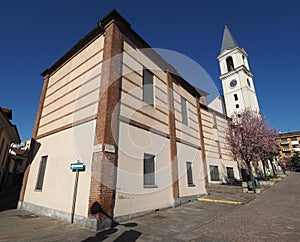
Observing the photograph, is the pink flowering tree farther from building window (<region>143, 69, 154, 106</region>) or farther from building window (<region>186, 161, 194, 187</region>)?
building window (<region>143, 69, 154, 106</region>)

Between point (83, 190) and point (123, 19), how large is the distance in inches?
319

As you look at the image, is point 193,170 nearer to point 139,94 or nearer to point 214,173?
point 139,94

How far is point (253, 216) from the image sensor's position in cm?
704

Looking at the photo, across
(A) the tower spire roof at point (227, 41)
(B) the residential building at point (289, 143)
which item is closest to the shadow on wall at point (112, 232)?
(A) the tower spire roof at point (227, 41)

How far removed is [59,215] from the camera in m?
7.12

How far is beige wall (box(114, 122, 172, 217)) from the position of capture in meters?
6.87

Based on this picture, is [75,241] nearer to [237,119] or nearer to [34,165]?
[34,165]

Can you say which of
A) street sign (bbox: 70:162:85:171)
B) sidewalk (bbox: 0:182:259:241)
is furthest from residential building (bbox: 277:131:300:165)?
street sign (bbox: 70:162:85:171)

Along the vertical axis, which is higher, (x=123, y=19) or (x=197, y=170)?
(x=123, y=19)

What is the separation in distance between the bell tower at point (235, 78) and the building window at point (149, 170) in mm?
34046

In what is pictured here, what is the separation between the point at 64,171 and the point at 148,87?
20.0 feet

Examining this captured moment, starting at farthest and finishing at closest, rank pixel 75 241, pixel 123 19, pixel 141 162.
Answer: pixel 123 19, pixel 141 162, pixel 75 241

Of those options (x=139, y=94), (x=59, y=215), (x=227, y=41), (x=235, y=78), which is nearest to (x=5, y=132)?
(x=59, y=215)

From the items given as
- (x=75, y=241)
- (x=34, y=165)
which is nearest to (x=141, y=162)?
(x=75, y=241)
